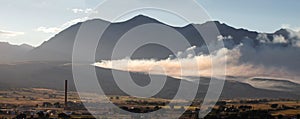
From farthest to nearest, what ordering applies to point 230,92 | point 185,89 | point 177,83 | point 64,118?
point 177,83 → point 230,92 → point 185,89 → point 64,118

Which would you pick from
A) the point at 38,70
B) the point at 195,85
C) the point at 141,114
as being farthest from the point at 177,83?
the point at 141,114

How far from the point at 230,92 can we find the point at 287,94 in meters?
26.1

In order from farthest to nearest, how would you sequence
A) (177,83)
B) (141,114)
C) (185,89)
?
(177,83), (185,89), (141,114)

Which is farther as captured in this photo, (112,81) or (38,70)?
(38,70)

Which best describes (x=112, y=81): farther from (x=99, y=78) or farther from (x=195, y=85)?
(x=195, y=85)

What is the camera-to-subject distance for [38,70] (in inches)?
7603

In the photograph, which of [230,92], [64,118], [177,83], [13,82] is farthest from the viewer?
[177,83]

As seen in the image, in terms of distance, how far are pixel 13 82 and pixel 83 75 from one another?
34061mm

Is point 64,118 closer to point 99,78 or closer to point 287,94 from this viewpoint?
point 99,78

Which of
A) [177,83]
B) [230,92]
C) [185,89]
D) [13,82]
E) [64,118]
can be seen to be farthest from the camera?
[177,83]

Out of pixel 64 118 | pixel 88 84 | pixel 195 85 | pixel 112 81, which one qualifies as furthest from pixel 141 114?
pixel 195 85

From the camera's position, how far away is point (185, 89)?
17225 cm

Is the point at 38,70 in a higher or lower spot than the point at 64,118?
higher

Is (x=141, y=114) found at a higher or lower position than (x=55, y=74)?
lower
